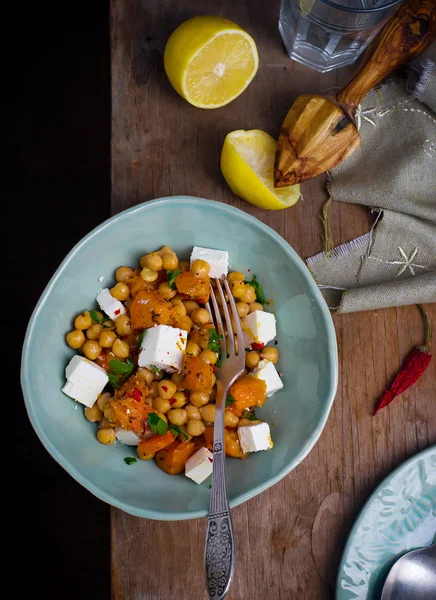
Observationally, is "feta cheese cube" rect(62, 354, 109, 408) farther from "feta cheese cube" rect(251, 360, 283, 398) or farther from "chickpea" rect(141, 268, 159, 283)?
"feta cheese cube" rect(251, 360, 283, 398)

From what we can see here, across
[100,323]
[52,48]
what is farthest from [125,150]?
[52,48]

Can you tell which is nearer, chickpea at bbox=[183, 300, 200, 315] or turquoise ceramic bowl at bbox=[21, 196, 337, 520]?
turquoise ceramic bowl at bbox=[21, 196, 337, 520]

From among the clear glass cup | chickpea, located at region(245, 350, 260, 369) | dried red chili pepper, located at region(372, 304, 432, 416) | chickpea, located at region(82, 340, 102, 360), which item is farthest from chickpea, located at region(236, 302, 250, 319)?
the clear glass cup

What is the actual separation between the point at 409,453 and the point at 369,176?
963 mm

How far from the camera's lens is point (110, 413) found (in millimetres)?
1707

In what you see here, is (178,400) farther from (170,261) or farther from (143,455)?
(170,261)

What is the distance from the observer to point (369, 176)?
6.76ft

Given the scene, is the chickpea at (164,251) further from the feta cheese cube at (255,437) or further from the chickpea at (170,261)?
the feta cheese cube at (255,437)

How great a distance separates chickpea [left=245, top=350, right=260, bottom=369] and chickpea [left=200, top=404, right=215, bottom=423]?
18cm

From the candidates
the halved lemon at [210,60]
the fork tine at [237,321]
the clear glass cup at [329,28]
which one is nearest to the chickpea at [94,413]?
the fork tine at [237,321]

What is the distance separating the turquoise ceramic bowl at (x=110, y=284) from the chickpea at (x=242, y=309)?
4.1 inches

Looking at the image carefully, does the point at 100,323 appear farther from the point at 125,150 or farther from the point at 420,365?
the point at 420,365

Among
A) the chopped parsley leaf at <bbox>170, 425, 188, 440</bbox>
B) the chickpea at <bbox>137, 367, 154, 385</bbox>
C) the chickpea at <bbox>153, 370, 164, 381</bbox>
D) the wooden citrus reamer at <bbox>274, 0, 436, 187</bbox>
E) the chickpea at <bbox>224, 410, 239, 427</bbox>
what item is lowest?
the chopped parsley leaf at <bbox>170, 425, 188, 440</bbox>

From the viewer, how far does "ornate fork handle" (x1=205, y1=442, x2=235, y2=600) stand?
4.98 feet
